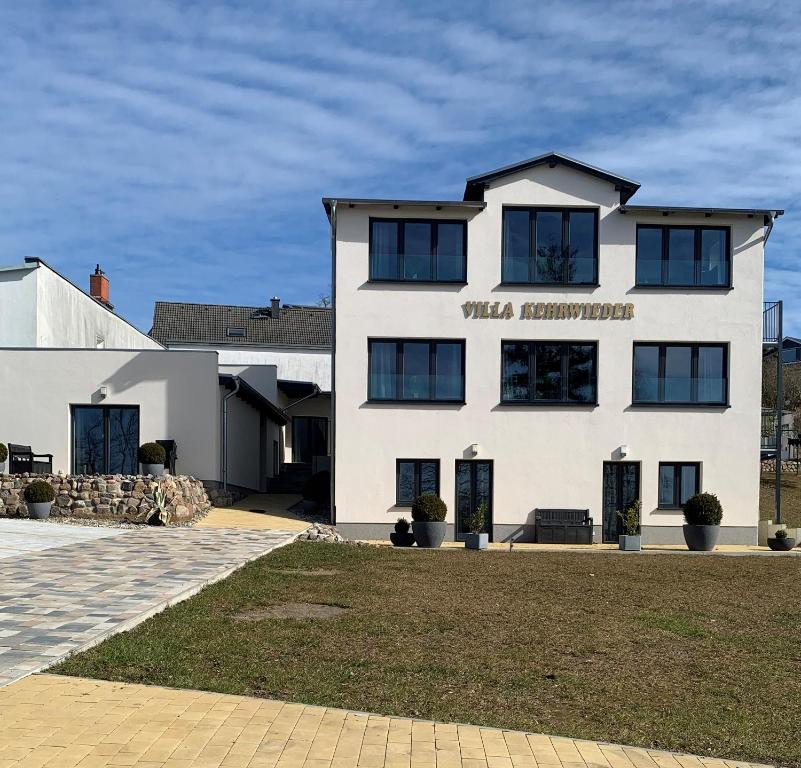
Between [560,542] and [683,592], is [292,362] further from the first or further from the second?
[683,592]

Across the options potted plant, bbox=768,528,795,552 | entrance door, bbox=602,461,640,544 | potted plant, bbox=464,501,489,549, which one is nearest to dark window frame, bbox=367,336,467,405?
potted plant, bbox=464,501,489,549

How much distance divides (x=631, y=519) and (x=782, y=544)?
3720mm

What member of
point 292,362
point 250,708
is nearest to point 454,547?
point 250,708

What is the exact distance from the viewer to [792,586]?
44.4 feet

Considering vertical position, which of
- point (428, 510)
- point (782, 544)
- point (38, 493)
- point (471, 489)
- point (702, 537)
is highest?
point (38, 493)

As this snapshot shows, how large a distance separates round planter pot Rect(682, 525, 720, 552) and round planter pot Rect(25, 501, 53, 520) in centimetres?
1485

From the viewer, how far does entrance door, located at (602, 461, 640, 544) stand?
2277 centimetres

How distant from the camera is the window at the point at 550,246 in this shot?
2277 centimetres

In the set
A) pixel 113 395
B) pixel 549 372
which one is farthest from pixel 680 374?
pixel 113 395

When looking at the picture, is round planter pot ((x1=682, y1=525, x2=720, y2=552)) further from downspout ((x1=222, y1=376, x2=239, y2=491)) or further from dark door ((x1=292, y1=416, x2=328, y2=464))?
dark door ((x1=292, y1=416, x2=328, y2=464))

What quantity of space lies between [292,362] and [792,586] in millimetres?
35844

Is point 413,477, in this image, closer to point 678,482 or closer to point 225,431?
point 225,431

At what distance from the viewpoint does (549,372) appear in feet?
74.9

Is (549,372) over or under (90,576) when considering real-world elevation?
over
